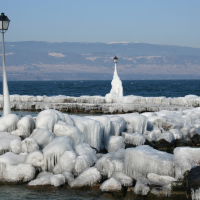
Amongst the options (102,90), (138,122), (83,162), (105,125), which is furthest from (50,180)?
(102,90)

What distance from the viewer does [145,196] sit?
6.64m

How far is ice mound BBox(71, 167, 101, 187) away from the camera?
7305 millimetres

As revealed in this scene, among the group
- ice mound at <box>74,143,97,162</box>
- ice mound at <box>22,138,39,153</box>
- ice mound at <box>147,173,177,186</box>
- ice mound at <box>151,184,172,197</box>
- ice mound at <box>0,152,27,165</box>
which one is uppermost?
ice mound at <box>22,138,39,153</box>

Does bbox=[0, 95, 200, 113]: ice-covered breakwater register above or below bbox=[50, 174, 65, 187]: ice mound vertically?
above

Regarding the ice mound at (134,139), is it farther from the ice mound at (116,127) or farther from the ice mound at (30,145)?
the ice mound at (30,145)

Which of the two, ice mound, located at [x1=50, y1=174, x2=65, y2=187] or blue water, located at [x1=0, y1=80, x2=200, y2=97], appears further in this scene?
blue water, located at [x1=0, y1=80, x2=200, y2=97]

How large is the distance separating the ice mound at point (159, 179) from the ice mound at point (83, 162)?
5.51 ft

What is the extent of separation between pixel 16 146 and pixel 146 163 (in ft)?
11.7

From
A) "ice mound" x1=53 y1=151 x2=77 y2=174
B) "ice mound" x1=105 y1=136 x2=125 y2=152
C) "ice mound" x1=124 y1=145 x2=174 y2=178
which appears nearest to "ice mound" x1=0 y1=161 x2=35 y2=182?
"ice mound" x1=53 y1=151 x2=77 y2=174

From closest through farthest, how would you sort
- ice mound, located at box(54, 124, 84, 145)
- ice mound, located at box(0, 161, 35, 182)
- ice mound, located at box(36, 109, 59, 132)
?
ice mound, located at box(0, 161, 35, 182), ice mound, located at box(54, 124, 84, 145), ice mound, located at box(36, 109, 59, 132)

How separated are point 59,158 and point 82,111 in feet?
42.4

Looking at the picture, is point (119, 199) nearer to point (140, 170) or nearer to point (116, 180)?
point (116, 180)

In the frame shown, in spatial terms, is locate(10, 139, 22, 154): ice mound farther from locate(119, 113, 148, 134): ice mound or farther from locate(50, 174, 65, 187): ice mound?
locate(119, 113, 148, 134): ice mound

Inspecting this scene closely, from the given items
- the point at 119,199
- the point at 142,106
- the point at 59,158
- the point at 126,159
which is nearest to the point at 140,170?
the point at 126,159
